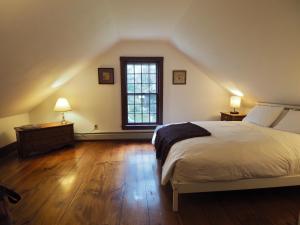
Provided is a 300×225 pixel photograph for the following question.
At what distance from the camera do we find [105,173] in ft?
9.37

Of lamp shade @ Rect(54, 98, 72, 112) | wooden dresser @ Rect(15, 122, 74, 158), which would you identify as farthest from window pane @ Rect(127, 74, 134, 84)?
wooden dresser @ Rect(15, 122, 74, 158)

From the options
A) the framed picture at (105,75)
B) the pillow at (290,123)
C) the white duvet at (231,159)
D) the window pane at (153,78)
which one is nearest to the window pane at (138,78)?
the window pane at (153,78)

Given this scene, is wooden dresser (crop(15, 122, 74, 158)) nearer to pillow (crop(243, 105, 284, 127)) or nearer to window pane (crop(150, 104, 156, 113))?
window pane (crop(150, 104, 156, 113))

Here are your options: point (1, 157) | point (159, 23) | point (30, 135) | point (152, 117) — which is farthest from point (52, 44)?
point (152, 117)

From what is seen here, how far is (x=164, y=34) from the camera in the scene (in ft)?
12.5

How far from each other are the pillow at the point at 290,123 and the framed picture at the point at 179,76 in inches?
87.7

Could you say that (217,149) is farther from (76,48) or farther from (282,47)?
(76,48)

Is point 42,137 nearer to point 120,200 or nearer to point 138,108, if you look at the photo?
point 138,108

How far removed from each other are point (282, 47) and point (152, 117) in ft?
10.2

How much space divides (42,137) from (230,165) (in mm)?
3416

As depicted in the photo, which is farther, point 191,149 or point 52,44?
point 52,44

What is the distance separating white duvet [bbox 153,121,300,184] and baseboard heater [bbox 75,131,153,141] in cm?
240

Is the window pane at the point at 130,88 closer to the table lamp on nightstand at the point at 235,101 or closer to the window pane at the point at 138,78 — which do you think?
the window pane at the point at 138,78

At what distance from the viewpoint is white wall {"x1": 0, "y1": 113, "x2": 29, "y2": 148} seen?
3602 mm
